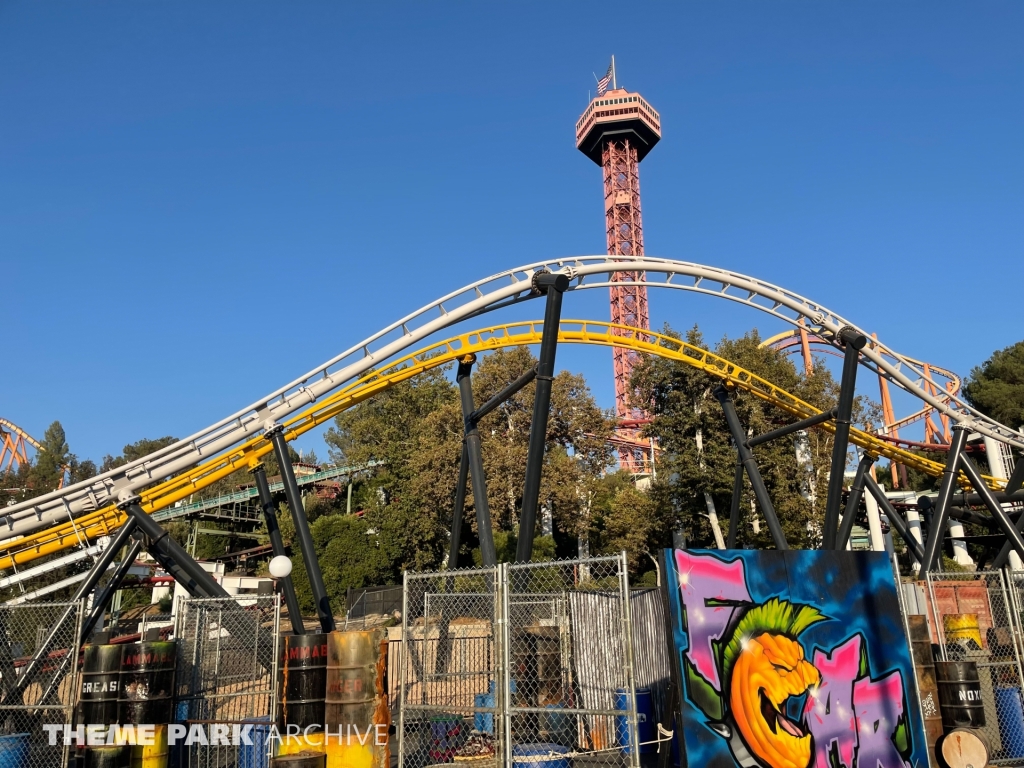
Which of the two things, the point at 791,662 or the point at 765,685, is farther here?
the point at 791,662

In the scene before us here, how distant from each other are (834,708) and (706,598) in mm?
1927

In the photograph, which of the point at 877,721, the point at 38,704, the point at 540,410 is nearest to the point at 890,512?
the point at 540,410

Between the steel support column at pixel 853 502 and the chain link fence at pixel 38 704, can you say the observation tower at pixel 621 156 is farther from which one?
the chain link fence at pixel 38 704

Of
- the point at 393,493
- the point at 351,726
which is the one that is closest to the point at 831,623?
the point at 351,726

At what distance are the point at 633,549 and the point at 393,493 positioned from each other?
42.7ft

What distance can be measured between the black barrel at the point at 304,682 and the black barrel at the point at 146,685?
136cm

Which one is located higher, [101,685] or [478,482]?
[478,482]

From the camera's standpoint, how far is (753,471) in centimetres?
1706

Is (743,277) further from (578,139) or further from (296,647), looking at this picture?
(578,139)

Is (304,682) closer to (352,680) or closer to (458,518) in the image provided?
(352,680)

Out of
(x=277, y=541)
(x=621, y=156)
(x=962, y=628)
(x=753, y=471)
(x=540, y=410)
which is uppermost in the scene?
(x=621, y=156)

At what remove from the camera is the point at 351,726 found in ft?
29.1

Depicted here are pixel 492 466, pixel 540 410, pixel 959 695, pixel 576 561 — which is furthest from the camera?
pixel 492 466

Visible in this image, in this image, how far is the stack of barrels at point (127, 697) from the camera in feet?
28.8
